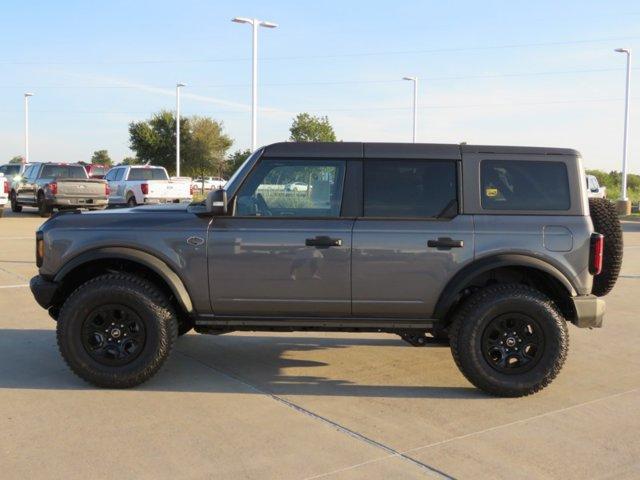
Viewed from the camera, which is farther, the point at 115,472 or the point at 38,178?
the point at 38,178

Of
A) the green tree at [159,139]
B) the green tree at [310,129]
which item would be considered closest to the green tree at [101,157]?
the green tree at [159,139]

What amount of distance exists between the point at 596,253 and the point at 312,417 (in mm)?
2294

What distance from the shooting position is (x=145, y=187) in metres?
22.4

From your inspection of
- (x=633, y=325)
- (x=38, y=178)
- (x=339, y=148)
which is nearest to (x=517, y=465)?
(x=339, y=148)

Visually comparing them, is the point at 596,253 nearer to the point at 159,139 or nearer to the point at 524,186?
the point at 524,186

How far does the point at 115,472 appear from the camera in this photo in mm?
3604

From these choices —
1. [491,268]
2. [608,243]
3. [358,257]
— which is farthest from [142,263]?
[608,243]

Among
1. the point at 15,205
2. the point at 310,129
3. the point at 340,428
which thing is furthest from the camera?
the point at 310,129

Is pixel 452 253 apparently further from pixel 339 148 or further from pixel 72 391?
pixel 72 391

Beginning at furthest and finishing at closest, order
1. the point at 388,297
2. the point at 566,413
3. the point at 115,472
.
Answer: the point at 388,297, the point at 566,413, the point at 115,472

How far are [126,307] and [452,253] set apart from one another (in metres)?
2.37

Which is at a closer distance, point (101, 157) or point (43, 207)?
point (43, 207)

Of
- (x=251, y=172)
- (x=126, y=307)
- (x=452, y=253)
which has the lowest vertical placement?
(x=126, y=307)

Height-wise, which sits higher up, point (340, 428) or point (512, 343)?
point (512, 343)
